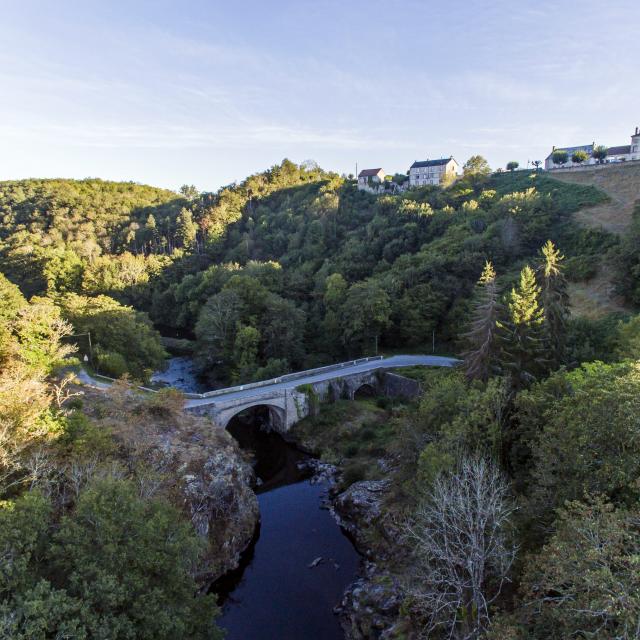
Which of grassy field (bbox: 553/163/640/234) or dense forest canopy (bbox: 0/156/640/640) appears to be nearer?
dense forest canopy (bbox: 0/156/640/640)

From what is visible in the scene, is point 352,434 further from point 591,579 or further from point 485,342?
point 591,579

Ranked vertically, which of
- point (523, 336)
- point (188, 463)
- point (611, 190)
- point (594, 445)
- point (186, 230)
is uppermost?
point (611, 190)

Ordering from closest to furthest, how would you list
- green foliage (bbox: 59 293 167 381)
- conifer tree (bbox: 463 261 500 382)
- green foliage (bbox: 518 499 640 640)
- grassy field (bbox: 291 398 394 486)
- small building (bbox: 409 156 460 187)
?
green foliage (bbox: 518 499 640 640) < conifer tree (bbox: 463 261 500 382) < grassy field (bbox: 291 398 394 486) < green foliage (bbox: 59 293 167 381) < small building (bbox: 409 156 460 187)

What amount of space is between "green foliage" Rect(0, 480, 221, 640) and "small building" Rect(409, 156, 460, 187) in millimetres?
80521

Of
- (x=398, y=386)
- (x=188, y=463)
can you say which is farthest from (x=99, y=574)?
(x=398, y=386)

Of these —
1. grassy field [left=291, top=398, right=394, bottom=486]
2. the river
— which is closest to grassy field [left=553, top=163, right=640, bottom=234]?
grassy field [left=291, top=398, right=394, bottom=486]

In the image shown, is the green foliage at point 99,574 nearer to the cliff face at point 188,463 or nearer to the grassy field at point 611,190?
the cliff face at point 188,463

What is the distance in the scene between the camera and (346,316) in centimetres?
5025

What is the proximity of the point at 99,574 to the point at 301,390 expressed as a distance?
26.6 meters

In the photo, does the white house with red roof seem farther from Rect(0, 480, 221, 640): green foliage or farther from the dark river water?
Rect(0, 480, 221, 640): green foliage

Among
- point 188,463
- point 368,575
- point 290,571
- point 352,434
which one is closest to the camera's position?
point 368,575

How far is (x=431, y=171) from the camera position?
85.6 metres

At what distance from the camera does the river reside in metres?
18.7

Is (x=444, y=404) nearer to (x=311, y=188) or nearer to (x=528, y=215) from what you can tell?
(x=528, y=215)
